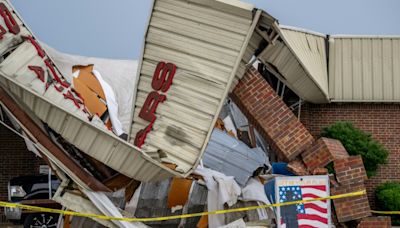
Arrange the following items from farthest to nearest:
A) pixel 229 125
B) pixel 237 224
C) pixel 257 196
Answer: pixel 229 125, pixel 257 196, pixel 237 224

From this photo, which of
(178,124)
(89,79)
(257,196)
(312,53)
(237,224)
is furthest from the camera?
(312,53)

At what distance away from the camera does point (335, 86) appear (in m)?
18.8

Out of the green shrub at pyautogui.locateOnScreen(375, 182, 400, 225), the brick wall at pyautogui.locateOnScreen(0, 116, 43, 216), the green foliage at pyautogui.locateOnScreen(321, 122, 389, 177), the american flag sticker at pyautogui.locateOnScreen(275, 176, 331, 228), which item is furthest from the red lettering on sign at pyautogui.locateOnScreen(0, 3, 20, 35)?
the brick wall at pyautogui.locateOnScreen(0, 116, 43, 216)

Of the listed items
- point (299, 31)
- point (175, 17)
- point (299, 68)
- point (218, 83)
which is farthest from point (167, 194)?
point (299, 31)

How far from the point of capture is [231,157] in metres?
15.3

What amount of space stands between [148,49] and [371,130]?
8493 millimetres

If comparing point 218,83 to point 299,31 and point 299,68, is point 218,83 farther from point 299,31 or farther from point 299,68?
point 299,31

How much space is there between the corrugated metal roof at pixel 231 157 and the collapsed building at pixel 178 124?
0.03m

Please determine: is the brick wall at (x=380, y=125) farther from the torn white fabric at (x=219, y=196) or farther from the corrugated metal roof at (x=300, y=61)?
the torn white fabric at (x=219, y=196)

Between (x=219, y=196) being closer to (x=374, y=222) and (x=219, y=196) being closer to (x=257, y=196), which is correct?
(x=257, y=196)

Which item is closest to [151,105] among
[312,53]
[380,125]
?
[312,53]

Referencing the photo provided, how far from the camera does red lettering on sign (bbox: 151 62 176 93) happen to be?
1255cm

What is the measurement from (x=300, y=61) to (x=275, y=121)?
5.64 feet

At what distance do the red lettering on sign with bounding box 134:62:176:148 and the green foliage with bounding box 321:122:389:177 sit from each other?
704cm
